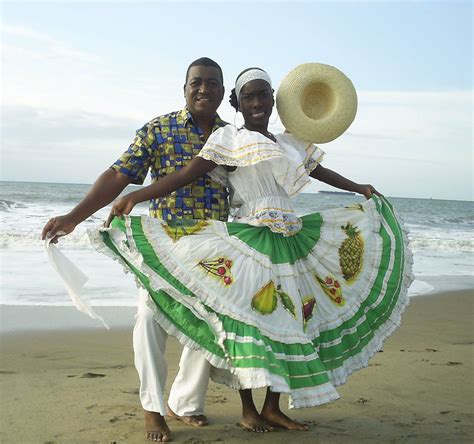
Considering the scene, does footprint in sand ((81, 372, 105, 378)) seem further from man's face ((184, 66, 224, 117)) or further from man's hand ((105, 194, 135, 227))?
man's face ((184, 66, 224, 117))

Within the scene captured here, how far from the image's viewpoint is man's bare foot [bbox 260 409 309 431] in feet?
11.5

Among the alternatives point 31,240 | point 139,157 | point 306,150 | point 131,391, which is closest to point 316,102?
point 306,150

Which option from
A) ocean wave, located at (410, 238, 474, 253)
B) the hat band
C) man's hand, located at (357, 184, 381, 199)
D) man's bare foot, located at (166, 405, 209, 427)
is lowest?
ocean wave, located at (410, 238, 474, 253)

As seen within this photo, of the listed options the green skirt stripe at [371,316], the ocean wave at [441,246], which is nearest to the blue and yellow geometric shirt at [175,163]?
the green skirt stripe at [371,316]

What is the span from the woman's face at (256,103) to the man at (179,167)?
193 mm

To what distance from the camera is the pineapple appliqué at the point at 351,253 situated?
361 centimetres

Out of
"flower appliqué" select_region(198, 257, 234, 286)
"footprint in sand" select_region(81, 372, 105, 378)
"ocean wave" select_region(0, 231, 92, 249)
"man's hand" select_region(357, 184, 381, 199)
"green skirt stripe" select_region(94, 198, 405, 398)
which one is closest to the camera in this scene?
"green skirt stripe" select_region(94, 198, 405, 398)

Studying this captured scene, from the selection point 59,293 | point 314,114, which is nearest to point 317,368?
point 314,114

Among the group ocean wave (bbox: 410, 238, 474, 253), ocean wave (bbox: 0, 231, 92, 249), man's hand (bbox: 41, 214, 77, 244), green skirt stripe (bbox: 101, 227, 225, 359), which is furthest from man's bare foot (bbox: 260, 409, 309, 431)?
A: ocean wave (bbox: 410, 238, 474, 253)

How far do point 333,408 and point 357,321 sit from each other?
0.74 meters

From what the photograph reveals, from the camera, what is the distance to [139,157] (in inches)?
138

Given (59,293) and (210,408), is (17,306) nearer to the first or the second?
(59,293)

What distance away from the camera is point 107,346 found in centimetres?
530

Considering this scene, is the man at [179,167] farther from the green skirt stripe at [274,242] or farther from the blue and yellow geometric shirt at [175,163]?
the green skirt stripe at [274,242]
